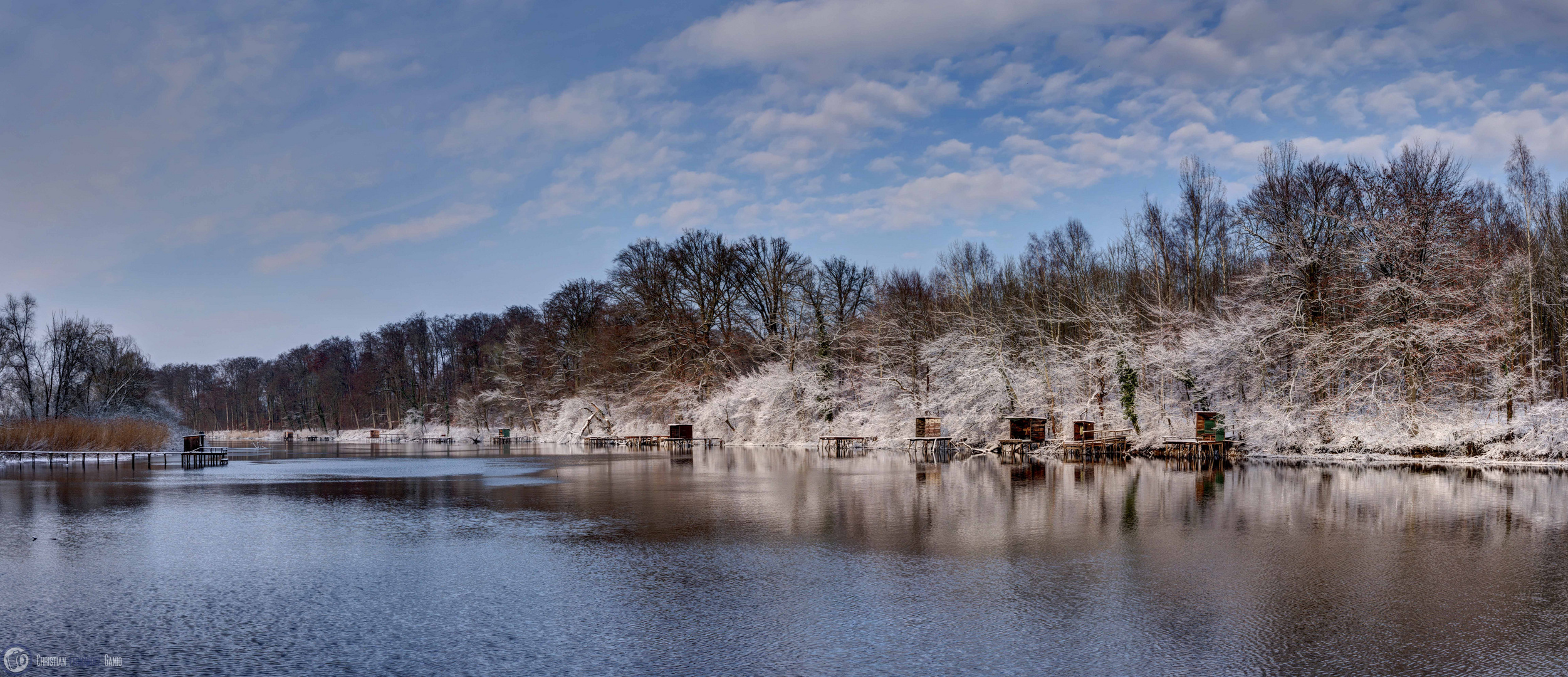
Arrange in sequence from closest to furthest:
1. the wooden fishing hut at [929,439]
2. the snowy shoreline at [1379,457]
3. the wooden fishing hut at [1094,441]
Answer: the snowy shoreline at [1379,457], the wooden fishing hut at [1094,441], the wooden fishing hut at [929,439]

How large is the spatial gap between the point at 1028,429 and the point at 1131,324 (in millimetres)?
7912

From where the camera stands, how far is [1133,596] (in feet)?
28.1

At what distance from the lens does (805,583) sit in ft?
30.8

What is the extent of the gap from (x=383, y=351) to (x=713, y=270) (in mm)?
57145

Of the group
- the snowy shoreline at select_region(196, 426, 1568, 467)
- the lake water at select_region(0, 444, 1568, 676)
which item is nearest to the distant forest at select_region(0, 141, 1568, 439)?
the snowy shoreline at select_region(196, 426, 1568, 467)

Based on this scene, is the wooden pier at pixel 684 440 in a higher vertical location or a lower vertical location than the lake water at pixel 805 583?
lower

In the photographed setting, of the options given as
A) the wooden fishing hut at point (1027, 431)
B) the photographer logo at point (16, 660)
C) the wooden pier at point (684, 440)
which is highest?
the photographer logo at point (16, 660)

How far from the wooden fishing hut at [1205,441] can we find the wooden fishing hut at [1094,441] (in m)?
2.20

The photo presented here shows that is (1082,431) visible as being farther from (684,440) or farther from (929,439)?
(684,440)

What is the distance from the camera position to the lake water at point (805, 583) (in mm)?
6789

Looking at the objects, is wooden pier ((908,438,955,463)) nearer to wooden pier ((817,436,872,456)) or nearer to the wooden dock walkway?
wooden pier ((817,436,872,456))

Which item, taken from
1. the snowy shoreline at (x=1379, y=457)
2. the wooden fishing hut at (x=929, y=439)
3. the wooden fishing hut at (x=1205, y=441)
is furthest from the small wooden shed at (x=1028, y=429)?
the wooden fishing hut at (x=1205, y=441)

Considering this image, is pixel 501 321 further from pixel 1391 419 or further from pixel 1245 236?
pixel 1391 419

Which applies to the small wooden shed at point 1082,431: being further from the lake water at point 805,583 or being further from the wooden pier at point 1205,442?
the lake water at point 805,583
